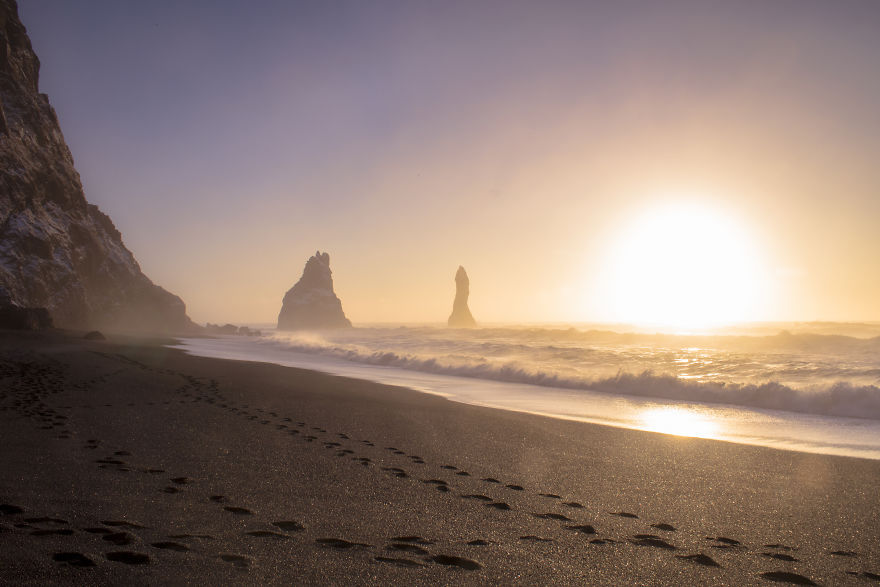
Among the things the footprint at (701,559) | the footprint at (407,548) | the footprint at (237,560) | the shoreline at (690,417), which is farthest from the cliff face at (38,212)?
the footprint at (701,559)

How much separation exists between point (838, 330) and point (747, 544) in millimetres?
56176

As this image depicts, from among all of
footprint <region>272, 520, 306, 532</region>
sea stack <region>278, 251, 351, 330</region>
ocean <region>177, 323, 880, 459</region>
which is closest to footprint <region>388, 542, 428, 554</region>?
footprint <region>272, 520, 306, 532</region>

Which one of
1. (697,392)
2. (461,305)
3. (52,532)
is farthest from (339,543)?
(461,305)

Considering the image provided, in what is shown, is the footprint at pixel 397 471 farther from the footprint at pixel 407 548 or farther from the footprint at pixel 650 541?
the footprint at pixel 650 541

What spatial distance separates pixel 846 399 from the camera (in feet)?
39.3

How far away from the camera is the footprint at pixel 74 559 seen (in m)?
2.87

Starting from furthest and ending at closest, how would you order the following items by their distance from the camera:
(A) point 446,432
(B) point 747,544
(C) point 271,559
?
(A) point 446,432 → (B) point 747,544 → (C) point 271,559

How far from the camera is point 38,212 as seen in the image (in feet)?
120

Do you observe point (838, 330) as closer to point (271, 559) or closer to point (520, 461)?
point (520, 461)

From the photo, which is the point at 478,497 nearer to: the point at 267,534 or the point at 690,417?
the point at 267,534

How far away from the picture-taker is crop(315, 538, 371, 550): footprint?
3483mm

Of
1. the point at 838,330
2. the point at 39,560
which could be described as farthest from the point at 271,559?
the point at 838,330

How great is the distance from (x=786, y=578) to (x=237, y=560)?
391 cm

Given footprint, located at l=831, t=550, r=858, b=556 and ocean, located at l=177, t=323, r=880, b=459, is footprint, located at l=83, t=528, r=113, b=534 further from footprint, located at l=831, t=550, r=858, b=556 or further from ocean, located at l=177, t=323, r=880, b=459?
ocean, located at l=177, t=323, r=880, b=459
